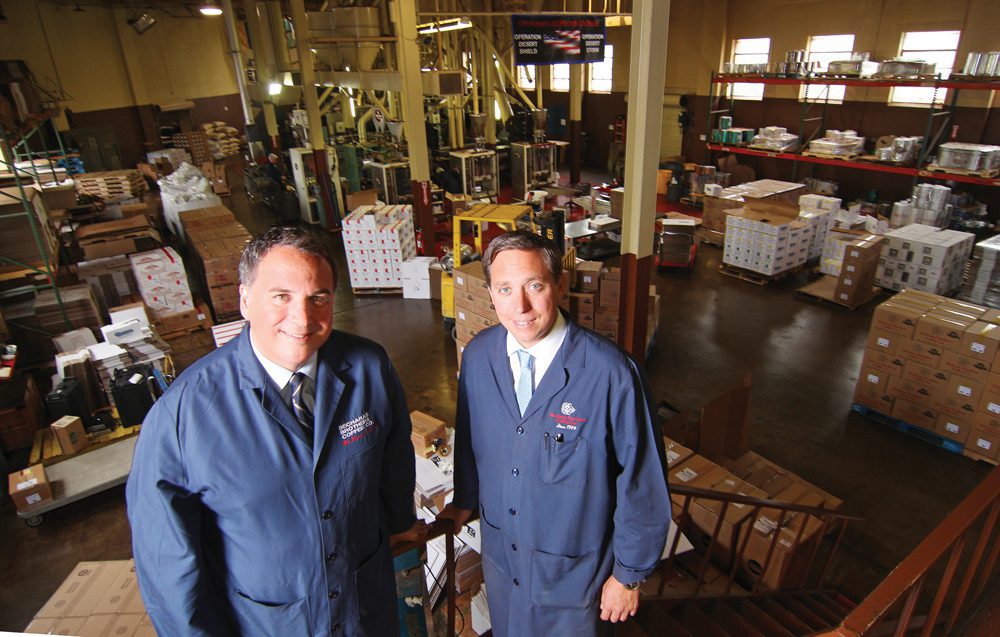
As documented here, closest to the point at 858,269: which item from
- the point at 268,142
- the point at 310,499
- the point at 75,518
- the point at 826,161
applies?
the point at 826,161

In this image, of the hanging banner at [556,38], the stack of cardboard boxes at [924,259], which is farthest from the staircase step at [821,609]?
the hanging banner at [556,38]

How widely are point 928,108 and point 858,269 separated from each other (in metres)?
6.09

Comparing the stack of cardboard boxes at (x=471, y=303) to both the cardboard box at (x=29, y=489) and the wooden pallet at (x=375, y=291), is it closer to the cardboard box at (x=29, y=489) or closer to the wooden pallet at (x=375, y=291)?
the wooden pallet at (x=375, y=291)

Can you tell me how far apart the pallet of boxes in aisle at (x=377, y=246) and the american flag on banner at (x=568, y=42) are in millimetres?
4455

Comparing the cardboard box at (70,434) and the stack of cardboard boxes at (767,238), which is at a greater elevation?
the stack of cardboard boxes at (767,238)

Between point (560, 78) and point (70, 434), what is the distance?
68.5ft

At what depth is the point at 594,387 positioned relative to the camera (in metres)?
2.13

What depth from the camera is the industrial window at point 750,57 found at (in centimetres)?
1595

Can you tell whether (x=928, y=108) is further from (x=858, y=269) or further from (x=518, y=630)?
(x=518, y=630)

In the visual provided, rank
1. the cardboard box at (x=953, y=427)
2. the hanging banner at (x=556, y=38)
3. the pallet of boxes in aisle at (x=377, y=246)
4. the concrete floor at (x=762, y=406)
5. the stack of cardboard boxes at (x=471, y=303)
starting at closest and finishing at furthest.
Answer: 1. the concrete floor at (x=762, y=406)
2. the cardboard box at (x=953, y=427)
3. the stack of cardboard boxes at (x=471, y=303)
4. the pallet of boxes in aisle at (x=377, y=246)
5. the hanging banner at (x=556, y=38)

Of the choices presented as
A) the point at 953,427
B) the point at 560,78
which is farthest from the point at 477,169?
the point at 953,427

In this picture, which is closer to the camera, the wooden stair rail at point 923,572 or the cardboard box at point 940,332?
the wooden stair rail at point 923,572

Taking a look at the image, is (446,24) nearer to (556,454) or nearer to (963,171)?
(963,171)

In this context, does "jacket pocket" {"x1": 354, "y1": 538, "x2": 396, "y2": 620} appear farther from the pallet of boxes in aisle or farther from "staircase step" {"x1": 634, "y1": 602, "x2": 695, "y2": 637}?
the pallet of boxes in aisle
